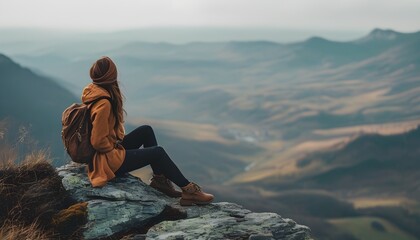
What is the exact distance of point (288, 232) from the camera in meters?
10.1

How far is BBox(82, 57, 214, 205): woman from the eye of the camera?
10.0m

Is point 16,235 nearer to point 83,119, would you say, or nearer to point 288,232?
point 83,119

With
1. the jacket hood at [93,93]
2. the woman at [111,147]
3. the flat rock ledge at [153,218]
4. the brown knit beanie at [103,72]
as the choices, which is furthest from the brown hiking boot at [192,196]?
the brown knit beanie at [103,72]

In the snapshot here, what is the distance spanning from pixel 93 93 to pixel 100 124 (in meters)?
0.73

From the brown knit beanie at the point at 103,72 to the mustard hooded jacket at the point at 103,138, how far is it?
0.60 feet

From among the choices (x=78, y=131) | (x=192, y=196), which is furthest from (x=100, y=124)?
(x=192, y=196)

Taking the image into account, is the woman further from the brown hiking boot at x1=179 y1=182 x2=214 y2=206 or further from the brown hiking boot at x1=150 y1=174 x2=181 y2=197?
the brown hiking boot at x1=150 y1=174 x2=181 y2=197

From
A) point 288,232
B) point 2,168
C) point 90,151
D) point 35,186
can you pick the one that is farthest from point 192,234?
point 2,168

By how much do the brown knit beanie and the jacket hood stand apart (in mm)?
138

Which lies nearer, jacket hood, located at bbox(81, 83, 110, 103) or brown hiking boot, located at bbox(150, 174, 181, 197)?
jacket hood, located at bbox(81, 83, 110, 103)

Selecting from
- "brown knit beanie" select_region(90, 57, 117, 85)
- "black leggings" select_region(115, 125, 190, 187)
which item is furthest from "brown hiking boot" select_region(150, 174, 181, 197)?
"brown knit beanie" select_region(90, 57, 117, 85)

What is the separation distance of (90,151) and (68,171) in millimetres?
1343

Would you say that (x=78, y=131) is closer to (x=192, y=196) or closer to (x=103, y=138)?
(x=103, y=138)

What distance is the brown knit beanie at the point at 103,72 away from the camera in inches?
403
